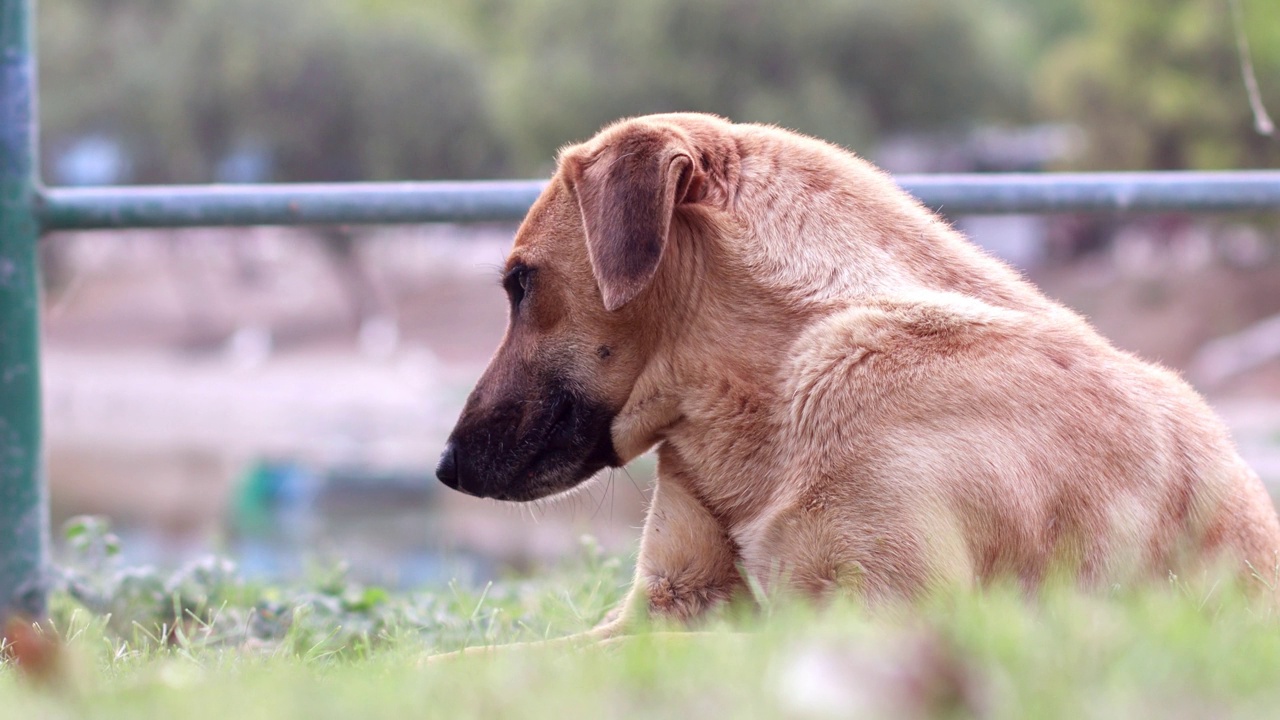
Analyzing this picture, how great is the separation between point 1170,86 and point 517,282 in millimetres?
30463

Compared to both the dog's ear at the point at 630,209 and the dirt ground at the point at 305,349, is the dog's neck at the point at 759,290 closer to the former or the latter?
the dog's ear at the point at 630,209

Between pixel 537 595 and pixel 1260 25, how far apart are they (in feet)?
102

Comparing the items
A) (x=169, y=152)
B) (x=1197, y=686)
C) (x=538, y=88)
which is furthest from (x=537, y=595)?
(x=169, y=152)

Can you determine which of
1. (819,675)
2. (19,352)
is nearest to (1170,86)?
(19,352)

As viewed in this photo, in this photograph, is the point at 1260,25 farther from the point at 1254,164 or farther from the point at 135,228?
the point at 135,228

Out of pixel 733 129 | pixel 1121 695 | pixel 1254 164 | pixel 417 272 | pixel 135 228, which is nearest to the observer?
pixel 1121 695

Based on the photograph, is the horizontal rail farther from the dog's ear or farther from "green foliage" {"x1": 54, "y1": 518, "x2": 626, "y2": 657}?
"green foliage" {"x1": 54, "y1": 518, "x2": 626, "y2": 657}

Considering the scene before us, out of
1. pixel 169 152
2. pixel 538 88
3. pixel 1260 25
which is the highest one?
pixel 1260 25

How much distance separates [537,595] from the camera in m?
4.24

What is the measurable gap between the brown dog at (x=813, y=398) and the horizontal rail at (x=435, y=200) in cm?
70

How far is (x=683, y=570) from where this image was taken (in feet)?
10.3

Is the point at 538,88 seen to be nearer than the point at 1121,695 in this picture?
No

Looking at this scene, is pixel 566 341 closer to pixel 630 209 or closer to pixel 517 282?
pixel 517 282

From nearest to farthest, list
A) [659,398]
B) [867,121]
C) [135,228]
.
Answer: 1. [659,398]
2. [135,228]
3. [867,121]
